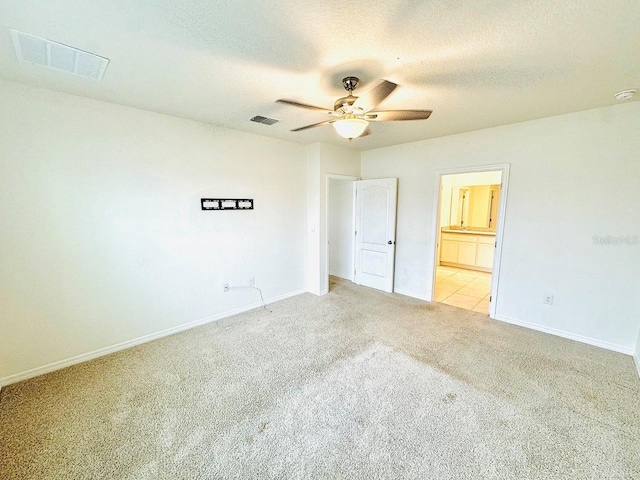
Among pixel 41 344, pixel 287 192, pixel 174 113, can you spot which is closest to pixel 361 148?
pixel 287 192

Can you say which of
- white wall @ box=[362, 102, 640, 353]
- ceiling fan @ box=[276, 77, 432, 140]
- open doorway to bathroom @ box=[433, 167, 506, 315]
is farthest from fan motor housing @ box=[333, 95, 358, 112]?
open doorway to bathroom @ box=[433, 167, 506, 315]

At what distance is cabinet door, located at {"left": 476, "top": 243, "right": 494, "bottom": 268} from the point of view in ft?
18.7

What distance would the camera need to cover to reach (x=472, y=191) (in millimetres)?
6461

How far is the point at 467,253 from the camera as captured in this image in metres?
6.04

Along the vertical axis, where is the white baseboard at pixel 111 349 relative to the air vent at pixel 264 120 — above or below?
below

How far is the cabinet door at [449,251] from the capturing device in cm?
625

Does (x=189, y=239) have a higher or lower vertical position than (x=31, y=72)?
lower

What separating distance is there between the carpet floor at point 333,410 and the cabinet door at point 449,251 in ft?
10.9

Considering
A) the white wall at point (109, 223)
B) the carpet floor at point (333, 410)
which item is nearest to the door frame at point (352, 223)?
the white wall at point (109, 223)

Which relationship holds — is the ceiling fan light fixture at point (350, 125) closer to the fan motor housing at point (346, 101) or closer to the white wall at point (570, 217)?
the fan motor housing at point (346, 101)

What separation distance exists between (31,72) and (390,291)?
4830mm

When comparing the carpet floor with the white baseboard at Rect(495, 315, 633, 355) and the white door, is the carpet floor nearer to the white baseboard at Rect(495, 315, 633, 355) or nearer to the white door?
the white baseboard at Rect(495, 315, 633, 355)

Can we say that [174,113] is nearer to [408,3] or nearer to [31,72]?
[31,72]

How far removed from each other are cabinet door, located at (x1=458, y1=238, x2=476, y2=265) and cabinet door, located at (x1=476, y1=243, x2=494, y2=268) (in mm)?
101
